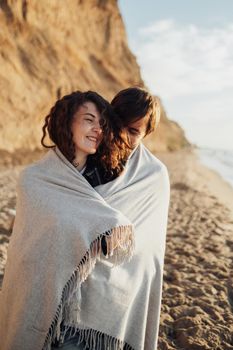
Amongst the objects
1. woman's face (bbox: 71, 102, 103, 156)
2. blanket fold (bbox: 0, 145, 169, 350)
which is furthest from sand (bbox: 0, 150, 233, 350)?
woman's face (bbox: 71, 102, 103, 156)

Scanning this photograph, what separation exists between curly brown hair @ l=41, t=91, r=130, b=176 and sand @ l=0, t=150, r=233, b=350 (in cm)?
154

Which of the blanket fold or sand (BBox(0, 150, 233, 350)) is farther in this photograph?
sand (BBox(0, 150, 233, 350))

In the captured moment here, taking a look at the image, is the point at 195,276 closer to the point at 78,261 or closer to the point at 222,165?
the point at 78,261

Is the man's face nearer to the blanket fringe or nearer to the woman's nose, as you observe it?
the woman's nose

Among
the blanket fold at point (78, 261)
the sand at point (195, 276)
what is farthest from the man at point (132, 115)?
the sand at point (195, 276)

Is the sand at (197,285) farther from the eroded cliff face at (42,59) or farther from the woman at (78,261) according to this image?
the eroded cliff face at (42,59)

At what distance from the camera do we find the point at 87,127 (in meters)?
2.19

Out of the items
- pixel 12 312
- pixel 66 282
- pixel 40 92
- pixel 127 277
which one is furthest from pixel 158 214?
pixel 40 92

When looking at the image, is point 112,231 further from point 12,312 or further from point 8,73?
point 8,73

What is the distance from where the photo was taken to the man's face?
2.35 m

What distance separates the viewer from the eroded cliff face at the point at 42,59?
12.8 m

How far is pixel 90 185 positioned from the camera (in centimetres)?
215

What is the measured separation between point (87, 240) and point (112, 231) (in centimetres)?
12

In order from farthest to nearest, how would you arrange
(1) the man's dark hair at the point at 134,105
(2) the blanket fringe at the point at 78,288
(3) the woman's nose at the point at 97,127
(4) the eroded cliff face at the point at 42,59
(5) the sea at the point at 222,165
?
(5) the sea at the point at 222,165, (4) the eroded cliff face at the point at 42,59, (1) the man's dark hair at the point at 134,105, (3) the woman's nose at the point at 97,127, (2) the blanket fringe at the point at 78,288
